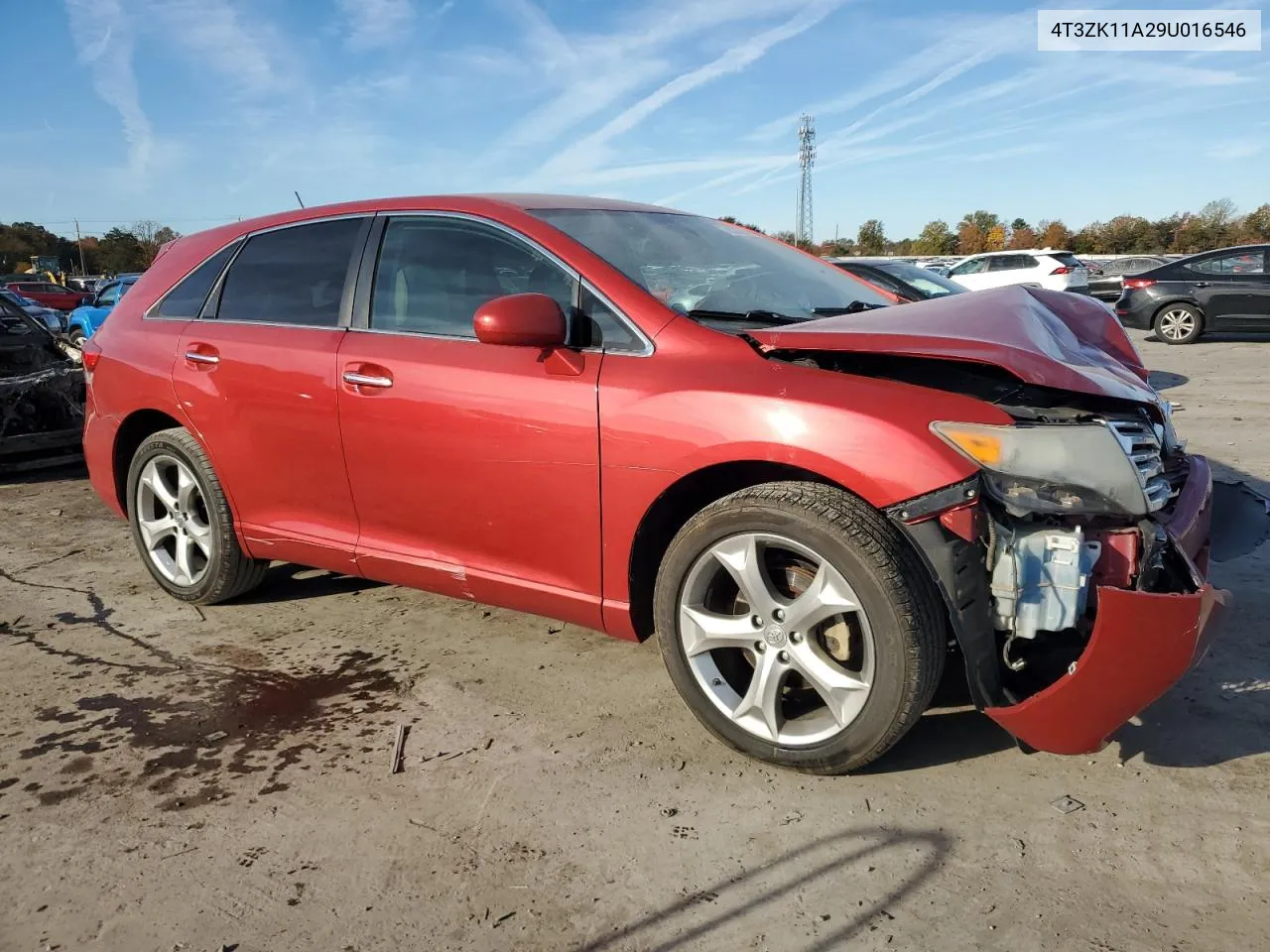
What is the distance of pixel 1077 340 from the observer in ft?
9.63

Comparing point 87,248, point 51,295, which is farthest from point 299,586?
point 87,248

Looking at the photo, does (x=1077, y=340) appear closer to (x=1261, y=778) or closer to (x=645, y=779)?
(x=1261, y=778)

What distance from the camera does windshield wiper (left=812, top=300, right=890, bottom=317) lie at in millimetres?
3246

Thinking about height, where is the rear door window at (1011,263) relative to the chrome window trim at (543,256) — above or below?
above

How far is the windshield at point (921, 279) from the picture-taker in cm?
876

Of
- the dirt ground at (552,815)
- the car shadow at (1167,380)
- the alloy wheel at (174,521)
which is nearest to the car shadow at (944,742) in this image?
the dirt ground at (552,815)

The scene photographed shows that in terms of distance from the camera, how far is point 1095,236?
161ft

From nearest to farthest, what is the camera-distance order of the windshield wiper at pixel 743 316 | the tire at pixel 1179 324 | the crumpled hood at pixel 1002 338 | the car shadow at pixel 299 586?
the crumpled hood at pixel 1002 338 < the windshield wiper at pixel 743 316 < the car shadow at pixel 299 586 < the tire at pixel 1179 324

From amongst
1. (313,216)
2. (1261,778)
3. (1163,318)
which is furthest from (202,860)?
(1163,318)

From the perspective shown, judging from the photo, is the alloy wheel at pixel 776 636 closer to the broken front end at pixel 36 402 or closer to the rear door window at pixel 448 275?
the rear door window at pixel 448 275

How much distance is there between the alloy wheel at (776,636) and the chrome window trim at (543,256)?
0.67 metres

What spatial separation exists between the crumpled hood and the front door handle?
1.33m

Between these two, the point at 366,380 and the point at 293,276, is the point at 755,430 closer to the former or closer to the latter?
the point at 366,380

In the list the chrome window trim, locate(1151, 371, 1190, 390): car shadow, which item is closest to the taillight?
the chrome window trim
